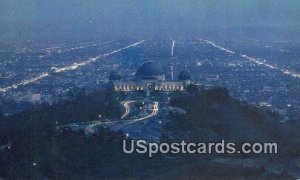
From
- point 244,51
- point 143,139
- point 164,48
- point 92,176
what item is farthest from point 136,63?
point 92,176

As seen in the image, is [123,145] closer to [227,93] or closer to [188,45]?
[227,93]

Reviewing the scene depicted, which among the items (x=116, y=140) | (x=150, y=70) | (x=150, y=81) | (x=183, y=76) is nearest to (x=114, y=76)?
(x=150, y=81)

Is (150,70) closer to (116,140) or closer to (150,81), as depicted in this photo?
(150,81)

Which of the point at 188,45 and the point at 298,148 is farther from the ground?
the point at 188,45

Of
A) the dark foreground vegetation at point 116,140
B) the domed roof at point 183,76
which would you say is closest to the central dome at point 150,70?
the domed roof at point 183,76

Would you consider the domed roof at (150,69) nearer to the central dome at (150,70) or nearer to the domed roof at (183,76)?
the central dome at (150,70)

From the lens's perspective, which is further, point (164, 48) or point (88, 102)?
point (164, 48)

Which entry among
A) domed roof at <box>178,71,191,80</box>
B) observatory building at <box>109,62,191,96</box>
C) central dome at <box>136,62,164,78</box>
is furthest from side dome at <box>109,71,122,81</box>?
domed roof at <box>178,71,191,80</box>

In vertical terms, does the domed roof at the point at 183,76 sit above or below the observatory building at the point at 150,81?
above
